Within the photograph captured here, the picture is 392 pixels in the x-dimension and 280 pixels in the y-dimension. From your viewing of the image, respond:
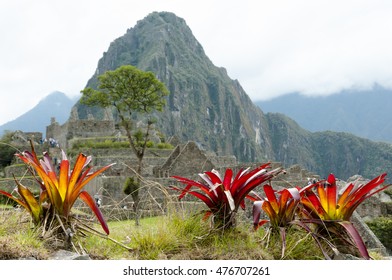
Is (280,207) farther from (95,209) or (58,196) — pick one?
(58,196)

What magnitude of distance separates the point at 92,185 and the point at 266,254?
19040 millimetres

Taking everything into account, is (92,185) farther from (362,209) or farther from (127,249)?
(127,249)

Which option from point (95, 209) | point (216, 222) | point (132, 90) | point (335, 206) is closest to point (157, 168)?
point (132, 90)

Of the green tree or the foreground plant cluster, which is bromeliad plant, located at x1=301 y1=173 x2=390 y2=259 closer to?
the foreground plant cluster

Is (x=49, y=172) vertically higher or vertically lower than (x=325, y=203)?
higher

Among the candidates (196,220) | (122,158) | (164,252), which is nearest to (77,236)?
(164,252)

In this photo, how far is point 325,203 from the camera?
16.0ft

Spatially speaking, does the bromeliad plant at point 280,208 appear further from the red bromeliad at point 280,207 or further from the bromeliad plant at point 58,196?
the bromeliad plant at point 58,196

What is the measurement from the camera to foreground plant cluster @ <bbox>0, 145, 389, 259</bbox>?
4.50 meters

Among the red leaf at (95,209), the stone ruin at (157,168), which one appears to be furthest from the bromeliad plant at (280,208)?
the red leaf at (95,209)

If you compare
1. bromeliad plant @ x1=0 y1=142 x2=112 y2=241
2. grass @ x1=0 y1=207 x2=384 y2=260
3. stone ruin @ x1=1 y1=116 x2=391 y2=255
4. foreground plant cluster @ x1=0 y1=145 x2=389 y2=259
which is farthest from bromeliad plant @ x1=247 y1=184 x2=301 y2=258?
bromeliad plant @ x1=0 y1=142 x2=112 y2=241

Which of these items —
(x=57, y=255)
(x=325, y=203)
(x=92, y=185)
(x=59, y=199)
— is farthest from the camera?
(x=92, y=185)

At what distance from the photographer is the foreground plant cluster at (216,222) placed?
14.8 ft

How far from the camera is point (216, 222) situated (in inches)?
190
